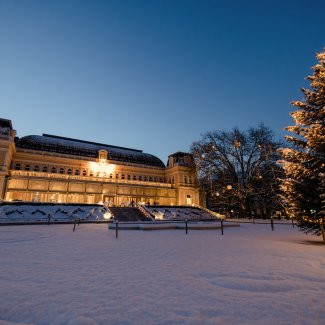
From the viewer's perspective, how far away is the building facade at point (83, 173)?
1485 inches

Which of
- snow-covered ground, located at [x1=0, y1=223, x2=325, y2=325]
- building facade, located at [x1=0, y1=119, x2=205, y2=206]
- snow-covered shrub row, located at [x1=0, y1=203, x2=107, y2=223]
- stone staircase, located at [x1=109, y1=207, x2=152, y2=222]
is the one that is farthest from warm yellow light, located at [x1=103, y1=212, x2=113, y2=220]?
snow-covered ground, located at [x1=0, y1=223, x2=325, y2=325]

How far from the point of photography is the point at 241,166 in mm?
35219

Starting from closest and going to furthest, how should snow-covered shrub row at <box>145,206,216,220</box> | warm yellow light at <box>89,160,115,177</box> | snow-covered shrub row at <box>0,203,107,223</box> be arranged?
snow-covered shrub row at <box>0,203,107,223</box>, snow-covered shrub row at <box>145,206,216,220</box>, warm yellow light at <box>89,160,115,177</box>

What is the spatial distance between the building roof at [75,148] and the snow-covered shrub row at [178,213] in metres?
24.4

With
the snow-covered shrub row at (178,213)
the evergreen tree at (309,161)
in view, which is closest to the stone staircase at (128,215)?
the snow-covered shrub row at (178,213)

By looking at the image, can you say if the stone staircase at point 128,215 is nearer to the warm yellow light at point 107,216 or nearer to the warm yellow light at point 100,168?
the warm yellow light at point 107,216

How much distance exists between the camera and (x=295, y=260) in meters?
6.39

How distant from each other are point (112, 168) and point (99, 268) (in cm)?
4482

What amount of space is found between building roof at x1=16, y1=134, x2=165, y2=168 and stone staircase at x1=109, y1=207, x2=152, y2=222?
23046 millimetres

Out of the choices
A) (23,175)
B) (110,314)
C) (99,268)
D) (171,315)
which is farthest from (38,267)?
(23,175)

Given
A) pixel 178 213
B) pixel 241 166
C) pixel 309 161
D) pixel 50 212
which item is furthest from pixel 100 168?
pixel 309 161

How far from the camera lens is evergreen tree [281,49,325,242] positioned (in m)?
9.67

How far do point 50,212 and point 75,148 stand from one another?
26.4m

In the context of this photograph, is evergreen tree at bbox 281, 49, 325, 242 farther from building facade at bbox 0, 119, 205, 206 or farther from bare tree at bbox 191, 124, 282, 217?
building facade at bbox 0, 119, 205, 206
